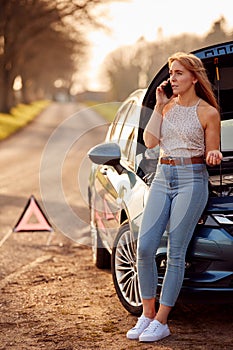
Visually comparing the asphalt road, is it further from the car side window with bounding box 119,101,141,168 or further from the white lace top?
the white lace top

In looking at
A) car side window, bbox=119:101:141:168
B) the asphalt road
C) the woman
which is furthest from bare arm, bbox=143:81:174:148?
the asphalt road

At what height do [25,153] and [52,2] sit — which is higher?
[52,2]

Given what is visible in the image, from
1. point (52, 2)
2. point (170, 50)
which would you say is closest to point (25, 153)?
point (52, 2)

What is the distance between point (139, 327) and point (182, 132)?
1.32 m

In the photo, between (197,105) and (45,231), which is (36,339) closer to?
(197,105)

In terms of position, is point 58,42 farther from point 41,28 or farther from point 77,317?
point 77,317

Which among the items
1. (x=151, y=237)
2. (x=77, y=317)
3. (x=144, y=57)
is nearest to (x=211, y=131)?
(x=151, y=237)

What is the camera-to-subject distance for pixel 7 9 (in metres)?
45.8

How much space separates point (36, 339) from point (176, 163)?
149 cm

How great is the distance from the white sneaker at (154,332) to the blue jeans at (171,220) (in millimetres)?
151

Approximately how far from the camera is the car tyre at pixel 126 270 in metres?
5.53

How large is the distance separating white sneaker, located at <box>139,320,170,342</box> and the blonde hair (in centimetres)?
149

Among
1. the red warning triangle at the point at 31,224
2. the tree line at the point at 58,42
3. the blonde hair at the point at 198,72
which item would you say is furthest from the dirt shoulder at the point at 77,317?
the tree line at the point at 58,42

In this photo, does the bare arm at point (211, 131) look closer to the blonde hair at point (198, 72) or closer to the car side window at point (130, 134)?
the blonde hair at point (198, 72)
